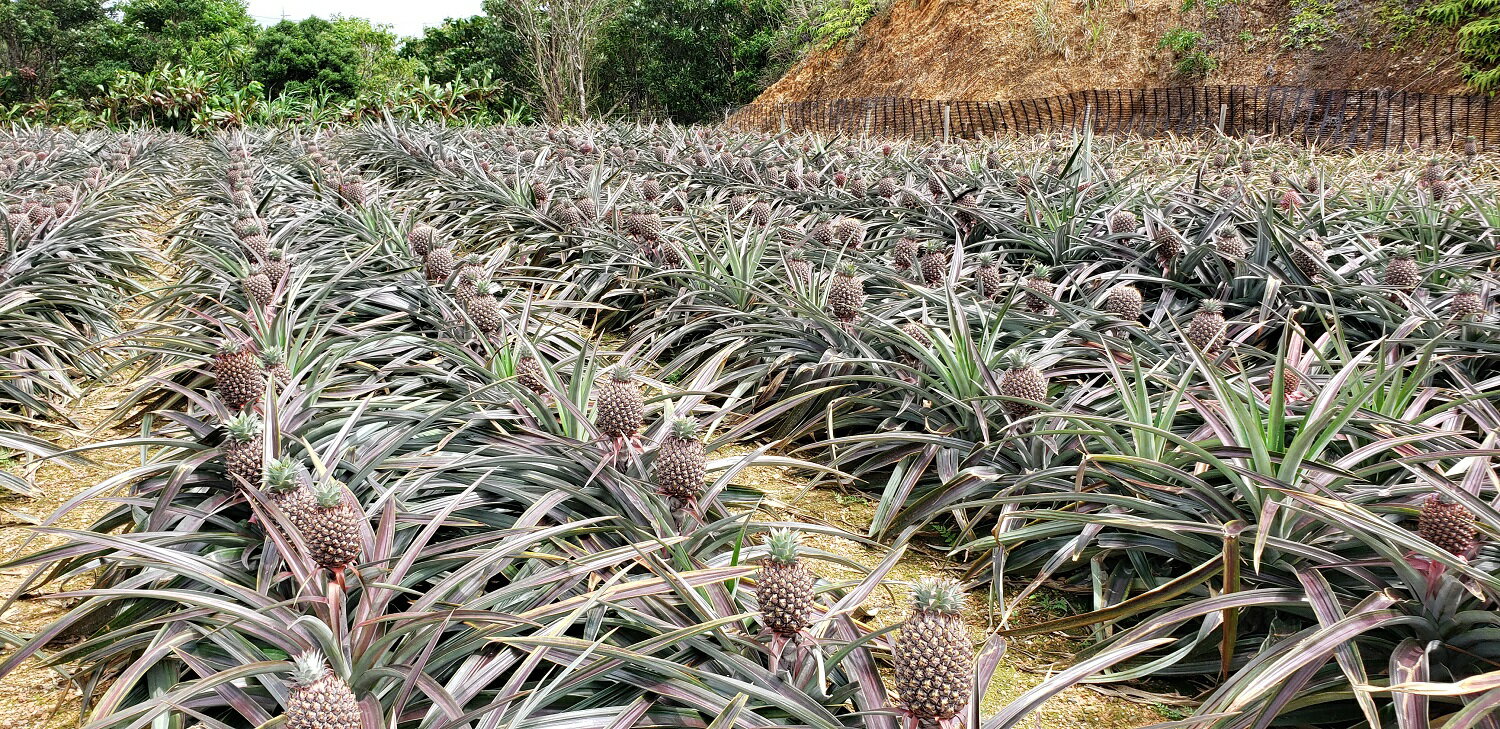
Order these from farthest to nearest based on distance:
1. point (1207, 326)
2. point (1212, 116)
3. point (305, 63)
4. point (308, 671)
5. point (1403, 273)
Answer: point (305, 63), point (1212, 116), point (1403, 273), point (1207, 326), point (308, 671)

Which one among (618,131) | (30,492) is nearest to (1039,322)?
(30,492)

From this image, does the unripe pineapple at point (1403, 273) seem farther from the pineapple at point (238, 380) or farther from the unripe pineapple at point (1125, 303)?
the pineapple at point (238, 380)

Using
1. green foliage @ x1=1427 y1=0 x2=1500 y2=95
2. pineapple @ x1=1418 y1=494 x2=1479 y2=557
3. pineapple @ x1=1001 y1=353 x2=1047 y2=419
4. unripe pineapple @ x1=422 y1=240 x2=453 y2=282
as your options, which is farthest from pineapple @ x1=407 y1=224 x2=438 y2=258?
green foliage @ x1=1427 y1=0 x2=1500 y2=95

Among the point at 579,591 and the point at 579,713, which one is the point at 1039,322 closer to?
the point at 579,591

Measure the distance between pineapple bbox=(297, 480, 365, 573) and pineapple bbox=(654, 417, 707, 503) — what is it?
0.66 m

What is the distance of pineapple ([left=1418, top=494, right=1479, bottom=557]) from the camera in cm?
145

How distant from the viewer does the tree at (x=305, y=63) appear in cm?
2055

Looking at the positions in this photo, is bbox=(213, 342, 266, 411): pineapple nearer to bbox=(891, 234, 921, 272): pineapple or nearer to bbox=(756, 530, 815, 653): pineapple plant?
bbox=(756, 530, 815, 653): pineapple plant

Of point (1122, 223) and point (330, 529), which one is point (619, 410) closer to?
point (330, 529)

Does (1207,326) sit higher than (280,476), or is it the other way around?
(280,476)

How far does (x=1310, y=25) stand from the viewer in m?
13.6

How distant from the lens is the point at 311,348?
2.71 m

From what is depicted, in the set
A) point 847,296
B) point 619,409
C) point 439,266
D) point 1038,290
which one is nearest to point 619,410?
point 619,409

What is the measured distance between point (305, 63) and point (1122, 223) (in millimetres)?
22041
